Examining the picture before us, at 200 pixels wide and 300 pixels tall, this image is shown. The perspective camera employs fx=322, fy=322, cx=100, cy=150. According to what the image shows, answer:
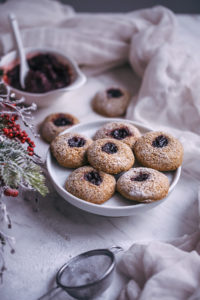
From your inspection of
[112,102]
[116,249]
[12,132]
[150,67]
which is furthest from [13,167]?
[150,67]

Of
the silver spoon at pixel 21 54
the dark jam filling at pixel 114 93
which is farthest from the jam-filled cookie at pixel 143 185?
the silver spoon at pixel 21 54

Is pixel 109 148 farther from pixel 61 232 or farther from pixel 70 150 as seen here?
pixel 61 232

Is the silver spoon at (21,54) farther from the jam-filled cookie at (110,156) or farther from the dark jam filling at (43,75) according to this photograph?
the jam-filled cookie at (110,156)

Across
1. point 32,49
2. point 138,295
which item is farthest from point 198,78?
point 138,295

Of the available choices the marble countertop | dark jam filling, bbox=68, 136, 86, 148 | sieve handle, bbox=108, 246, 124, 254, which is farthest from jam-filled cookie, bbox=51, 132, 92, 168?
sieve handle, bbox=108, 246, 124, 254

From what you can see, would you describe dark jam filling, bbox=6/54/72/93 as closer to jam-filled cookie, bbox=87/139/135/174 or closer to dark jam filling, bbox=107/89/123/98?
dark jam filling, bbox=107/89/123/98

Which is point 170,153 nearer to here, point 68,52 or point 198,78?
point 198,78
